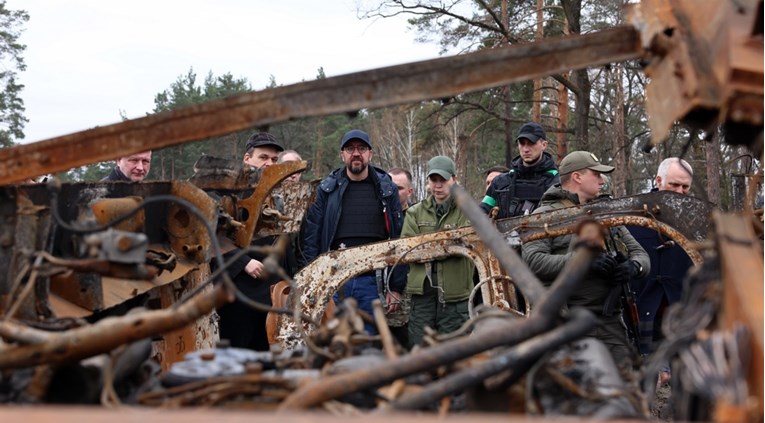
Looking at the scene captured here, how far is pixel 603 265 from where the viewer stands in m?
5.23

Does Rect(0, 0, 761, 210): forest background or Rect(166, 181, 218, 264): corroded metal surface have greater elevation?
Rect(0, 0, 761, 210): forest background

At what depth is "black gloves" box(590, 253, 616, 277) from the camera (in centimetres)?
522

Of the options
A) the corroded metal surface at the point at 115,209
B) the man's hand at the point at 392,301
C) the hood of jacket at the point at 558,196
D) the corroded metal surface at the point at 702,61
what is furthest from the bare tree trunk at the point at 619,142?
the corroded metal surface at the point at 702,61

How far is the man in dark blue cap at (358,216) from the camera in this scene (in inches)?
262

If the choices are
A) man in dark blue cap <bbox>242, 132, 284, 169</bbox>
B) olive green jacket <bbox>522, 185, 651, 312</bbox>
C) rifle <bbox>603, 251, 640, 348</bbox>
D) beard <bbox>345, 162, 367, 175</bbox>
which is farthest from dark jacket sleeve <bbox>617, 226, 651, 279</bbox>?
man in dark blue cap <bbox>242, 132, 284, 169</bbox>

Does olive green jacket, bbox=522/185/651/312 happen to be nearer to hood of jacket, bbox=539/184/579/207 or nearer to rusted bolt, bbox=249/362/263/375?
hood of jacket, bbox=539/184/579/207

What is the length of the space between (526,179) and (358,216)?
4.76 ft

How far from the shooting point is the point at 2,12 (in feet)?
91.8

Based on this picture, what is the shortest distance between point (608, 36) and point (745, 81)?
63 centimetres

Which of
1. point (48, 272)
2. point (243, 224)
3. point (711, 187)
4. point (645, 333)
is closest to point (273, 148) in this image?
point (243, 224)

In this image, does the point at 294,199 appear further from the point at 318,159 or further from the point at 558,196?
the point at 318,159

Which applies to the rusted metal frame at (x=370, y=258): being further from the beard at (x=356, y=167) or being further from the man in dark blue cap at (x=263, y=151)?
the man in dark blue cap at (x=263, y=151)

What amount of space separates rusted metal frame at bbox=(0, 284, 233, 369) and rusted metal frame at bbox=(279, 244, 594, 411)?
0.41 m

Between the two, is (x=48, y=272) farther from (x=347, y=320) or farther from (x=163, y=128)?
(x=347, y=320)
